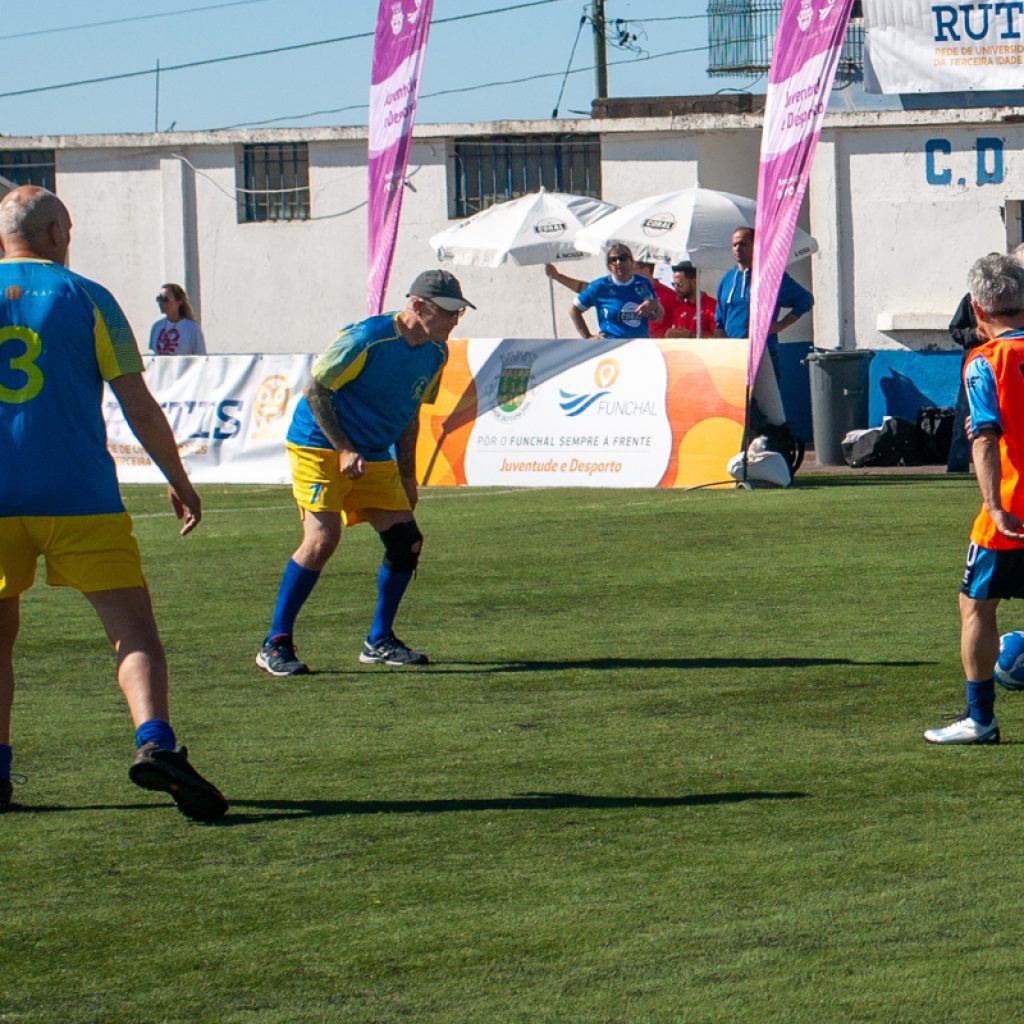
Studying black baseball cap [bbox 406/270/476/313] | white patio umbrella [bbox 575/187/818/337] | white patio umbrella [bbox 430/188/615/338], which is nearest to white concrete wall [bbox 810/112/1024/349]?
white patio umbrella [bbox 575/187/818/337]

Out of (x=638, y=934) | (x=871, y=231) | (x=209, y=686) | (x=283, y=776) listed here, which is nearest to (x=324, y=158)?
(x=871, y=231)

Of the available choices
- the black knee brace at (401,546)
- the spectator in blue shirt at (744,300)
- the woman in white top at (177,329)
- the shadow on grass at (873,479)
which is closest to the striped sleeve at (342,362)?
the black knee brace at (401,546)

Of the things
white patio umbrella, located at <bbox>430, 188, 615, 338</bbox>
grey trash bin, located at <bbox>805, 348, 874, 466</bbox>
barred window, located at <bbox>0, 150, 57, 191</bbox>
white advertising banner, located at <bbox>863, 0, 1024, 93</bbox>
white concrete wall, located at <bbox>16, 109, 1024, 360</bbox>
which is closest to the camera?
grey trash bin, located at <bbox>805, 348, 874, 466</bbox>

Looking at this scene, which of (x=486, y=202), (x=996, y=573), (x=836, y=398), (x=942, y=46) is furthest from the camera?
(x=486, y=202)

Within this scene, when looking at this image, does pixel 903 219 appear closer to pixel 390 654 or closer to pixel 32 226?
pixel 390 654

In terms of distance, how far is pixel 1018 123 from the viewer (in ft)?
78.3

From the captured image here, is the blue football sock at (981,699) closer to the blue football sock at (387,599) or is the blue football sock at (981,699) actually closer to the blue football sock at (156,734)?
the blue football sock at (156,734)

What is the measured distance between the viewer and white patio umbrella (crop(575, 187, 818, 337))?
22109 mm

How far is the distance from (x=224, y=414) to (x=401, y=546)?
431 inches

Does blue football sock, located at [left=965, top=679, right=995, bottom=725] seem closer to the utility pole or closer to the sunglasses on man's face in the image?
the sunglasses on man's face

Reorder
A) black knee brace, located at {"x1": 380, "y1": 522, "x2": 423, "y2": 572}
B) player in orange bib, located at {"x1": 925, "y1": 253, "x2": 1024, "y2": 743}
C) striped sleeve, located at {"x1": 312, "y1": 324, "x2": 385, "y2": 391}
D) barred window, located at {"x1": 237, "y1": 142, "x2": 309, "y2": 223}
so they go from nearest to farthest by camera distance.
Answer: player in orange bib, located at {"x1": 925, "y1": 253, "x2": 1024, "y2": 743}, striped sleeve, located at {"x1": 312, "y1": 324, "x2": 385, "y2": 391}, black knee brace, located at {"x1": 380, "y1": 522, "x2": 423, "y2": 572}, barred window, located at {"x1": 237, "y1": 142, "x2": 309, "y2": 223}

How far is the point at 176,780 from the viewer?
5816mm

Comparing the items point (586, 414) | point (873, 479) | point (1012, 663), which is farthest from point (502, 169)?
point (1012, 663)

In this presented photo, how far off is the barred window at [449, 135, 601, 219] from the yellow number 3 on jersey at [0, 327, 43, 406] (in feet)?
73.2
